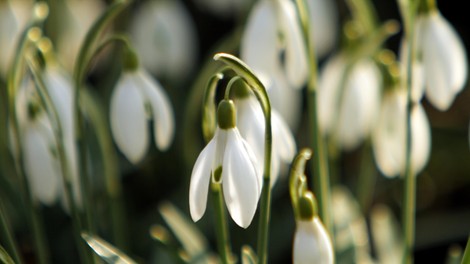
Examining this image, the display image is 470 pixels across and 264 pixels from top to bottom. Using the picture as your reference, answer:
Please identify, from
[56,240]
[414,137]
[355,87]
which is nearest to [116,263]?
[414,137]

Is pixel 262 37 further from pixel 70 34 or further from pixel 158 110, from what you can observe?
pixel 70 34

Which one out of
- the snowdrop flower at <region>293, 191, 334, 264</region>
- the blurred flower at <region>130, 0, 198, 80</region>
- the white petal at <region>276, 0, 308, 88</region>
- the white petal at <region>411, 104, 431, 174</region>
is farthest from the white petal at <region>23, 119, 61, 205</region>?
the blurred flower at <region>130, 0, 198, 80</region>

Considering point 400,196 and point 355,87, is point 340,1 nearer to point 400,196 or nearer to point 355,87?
point 400,196

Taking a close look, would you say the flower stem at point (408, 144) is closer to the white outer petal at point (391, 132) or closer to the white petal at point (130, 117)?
the white outer petal at point (391, 132)

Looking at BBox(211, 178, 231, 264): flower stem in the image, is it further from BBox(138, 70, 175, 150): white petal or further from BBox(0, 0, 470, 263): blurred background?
BBox(0, 0, 470, 263): blurred background

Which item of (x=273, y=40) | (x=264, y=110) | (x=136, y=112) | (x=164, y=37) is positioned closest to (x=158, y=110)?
(x=136, y=112)

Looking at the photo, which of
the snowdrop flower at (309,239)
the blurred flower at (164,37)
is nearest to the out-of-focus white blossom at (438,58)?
the snowdrop flower at (309,239)
